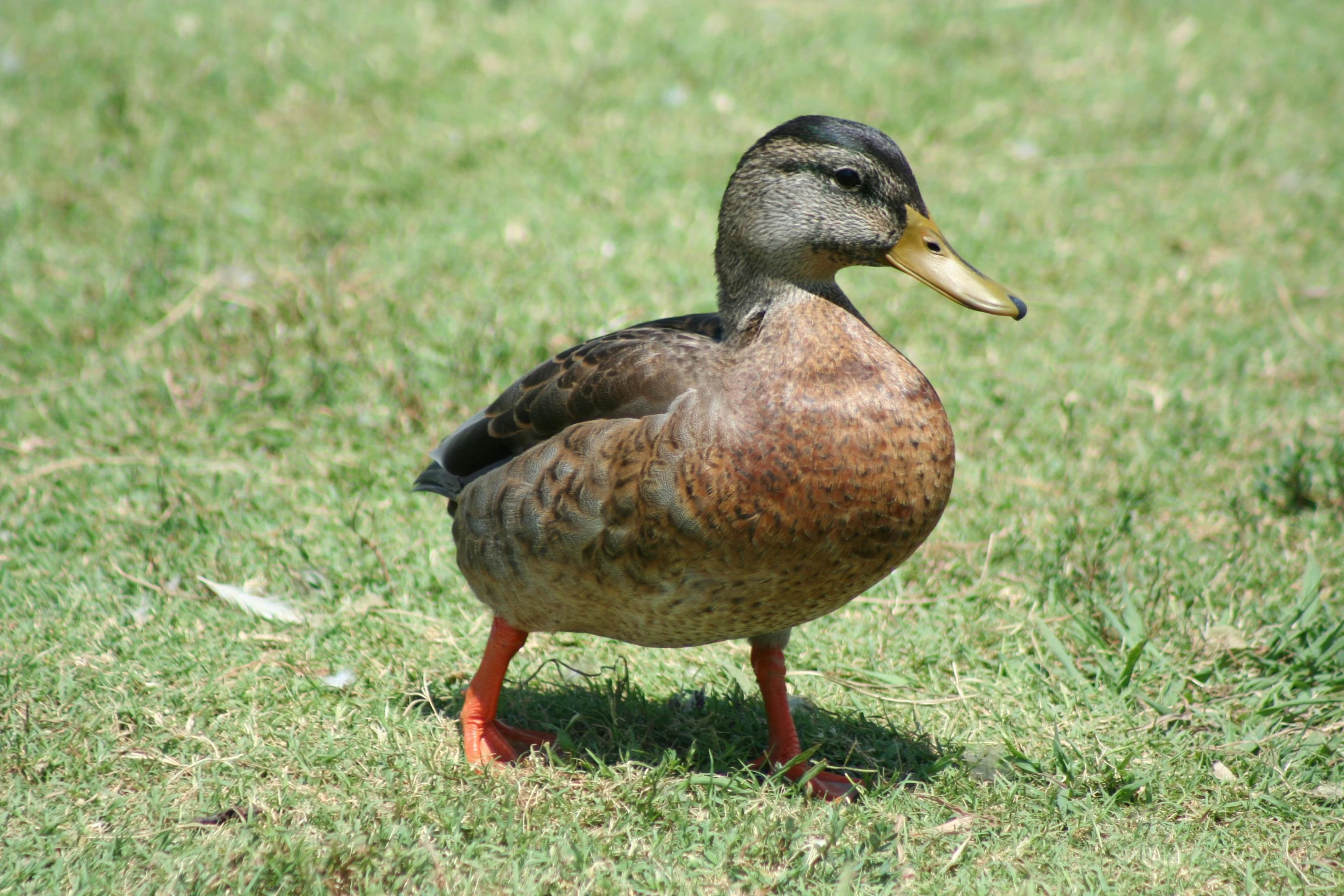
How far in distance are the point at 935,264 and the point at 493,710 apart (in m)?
1.53

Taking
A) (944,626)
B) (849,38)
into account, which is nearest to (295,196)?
(849,38)

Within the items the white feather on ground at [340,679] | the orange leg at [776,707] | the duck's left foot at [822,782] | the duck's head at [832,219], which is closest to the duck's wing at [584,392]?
the duck's head at [832,219]

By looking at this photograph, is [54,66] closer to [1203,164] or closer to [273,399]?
[273,399]

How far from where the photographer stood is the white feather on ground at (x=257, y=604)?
11.9ft

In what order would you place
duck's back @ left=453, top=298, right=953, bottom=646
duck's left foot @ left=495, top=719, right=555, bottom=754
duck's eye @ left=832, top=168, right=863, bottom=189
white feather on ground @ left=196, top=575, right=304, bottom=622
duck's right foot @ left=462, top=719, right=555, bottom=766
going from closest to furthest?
duck's back @ left=453, top=298, right=953, bottom=646
duck's eye @ left=832, top=168, right=863, bottom=189
duck's right foot @ left=462, top=719, right=555, bottom=766
duck's left foot @ left=495, top=719, right=555, bottom=754
white feather on ground @ left=196, top=575, right=304, bottom=622

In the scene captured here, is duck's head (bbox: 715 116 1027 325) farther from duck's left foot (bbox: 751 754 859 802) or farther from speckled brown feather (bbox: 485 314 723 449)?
duck's left foot (bbox: 751 754 859 802)

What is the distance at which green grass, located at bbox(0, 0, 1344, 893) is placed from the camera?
2.81 meters

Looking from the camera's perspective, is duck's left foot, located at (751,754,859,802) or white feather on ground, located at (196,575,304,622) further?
white feather on ground, located at (196,575,304,622)

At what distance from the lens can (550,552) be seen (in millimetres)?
2838

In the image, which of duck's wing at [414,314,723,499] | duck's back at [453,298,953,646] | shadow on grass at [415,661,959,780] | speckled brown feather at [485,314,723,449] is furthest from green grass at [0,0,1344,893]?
speckled brown feather at [485,314,723,449]

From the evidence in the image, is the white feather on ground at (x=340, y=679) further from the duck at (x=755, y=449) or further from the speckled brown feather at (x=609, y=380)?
the speckled brown feather at (x=609, y=380)

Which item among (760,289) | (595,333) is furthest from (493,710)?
(595,333)

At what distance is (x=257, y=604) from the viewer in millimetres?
3658

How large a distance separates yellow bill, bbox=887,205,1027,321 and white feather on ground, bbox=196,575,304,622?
200cm
